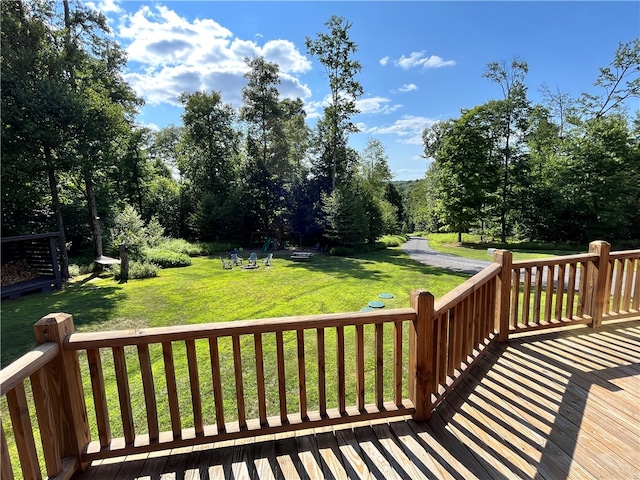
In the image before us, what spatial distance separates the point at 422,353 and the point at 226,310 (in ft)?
16.1

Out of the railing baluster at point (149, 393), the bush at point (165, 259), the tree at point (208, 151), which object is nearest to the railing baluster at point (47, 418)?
the railing baluster at point (149, 393)

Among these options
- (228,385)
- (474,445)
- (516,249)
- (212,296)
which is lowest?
(516,249)

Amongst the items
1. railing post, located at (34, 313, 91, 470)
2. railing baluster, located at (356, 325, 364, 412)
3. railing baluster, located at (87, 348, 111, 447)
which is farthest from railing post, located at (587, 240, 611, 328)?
railing post, located at (34, 313, 91, 470)

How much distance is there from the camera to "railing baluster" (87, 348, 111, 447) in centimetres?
183

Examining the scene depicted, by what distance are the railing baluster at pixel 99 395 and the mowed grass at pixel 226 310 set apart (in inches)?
36.6

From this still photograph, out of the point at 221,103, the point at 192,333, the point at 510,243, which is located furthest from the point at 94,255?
the point at 510,243

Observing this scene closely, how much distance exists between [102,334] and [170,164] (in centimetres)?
3210

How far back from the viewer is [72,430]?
179 cm

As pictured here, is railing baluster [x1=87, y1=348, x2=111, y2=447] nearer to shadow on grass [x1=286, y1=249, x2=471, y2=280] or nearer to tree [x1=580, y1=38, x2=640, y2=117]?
shadow on grass [x1=286, y1=249, x2=471, y2=280]

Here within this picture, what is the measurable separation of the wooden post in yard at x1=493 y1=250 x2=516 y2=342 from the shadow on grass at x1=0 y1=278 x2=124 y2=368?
6218mm

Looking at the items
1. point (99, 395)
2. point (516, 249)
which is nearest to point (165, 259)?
point (99, 395)

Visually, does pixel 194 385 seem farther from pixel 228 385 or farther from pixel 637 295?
pixel 637 295

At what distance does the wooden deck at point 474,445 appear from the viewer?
5.97 ft

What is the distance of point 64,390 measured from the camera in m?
1.72
